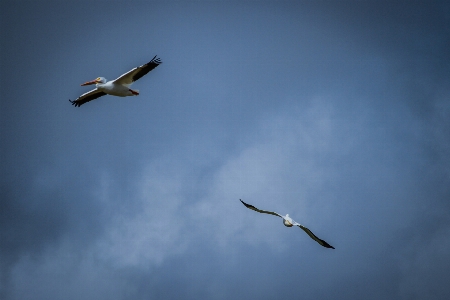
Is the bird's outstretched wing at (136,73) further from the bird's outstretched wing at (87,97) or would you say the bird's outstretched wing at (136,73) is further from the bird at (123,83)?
the bird's outstretched wing at (87,97)

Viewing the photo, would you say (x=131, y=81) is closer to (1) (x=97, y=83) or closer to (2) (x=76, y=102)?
(1) (x=97, y=83)

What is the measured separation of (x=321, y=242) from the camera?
102 feet

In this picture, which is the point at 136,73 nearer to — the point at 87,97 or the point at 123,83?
the point at 123,83

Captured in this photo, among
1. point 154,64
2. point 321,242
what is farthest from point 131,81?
point 321,242

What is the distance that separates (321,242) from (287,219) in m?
2.79

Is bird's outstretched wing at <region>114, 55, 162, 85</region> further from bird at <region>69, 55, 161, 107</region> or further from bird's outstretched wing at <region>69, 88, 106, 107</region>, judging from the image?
bird's outstretched wing at <region>69, 88, 106, 107</region>

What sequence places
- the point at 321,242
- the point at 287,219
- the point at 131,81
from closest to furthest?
1. the point at 321,242
2. the point at 287,219
3. the point at 131,81

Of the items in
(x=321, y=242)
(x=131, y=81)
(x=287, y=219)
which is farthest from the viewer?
(x=131, y=81)

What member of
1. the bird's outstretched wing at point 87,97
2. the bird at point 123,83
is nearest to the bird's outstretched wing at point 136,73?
the bird at point 123,83

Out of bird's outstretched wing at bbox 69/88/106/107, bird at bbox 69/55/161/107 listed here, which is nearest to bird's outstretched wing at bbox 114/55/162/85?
bird at bbox 69/55/161/107

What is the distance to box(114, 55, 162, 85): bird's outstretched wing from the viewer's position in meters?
34.8

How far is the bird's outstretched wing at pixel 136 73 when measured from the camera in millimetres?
34812

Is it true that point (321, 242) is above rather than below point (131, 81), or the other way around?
below

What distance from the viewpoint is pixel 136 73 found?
116ft
